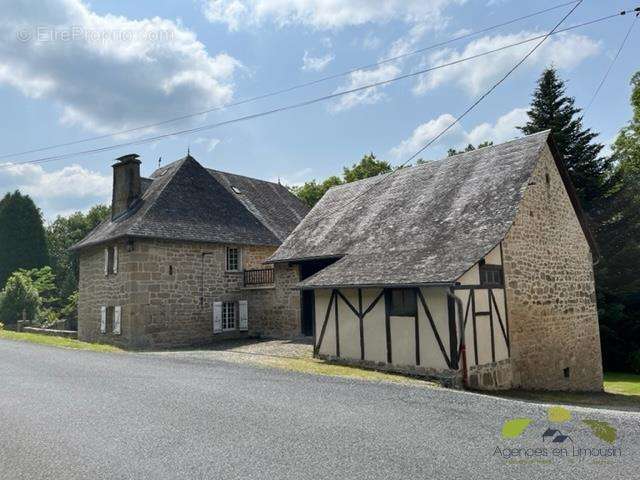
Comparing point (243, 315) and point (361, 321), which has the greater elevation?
point (361, 321)

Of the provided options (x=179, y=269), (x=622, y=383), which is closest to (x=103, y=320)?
(x=179, y=269)

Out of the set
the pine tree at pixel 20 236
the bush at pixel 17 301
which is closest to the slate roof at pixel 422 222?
the bush at pixel 17 301

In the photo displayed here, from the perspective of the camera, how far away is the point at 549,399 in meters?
10.4

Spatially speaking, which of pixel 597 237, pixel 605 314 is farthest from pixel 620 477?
pixel 597 237

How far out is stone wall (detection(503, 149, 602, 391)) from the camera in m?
11.8

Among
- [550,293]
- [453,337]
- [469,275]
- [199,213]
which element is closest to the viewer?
[453,337]

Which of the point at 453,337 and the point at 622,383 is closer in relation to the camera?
the point at 453,337

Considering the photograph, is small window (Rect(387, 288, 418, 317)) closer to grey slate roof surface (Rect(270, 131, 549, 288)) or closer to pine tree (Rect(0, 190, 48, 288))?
grey slate roof surface (Rect(270, 131, 549, 288))

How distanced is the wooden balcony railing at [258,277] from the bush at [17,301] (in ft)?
51.6

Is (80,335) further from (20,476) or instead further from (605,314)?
(605,314)

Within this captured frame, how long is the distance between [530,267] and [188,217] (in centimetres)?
1274

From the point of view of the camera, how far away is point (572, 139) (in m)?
22.8

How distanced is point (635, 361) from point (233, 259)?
17.8m

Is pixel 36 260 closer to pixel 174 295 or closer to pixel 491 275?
pixel 174 295
